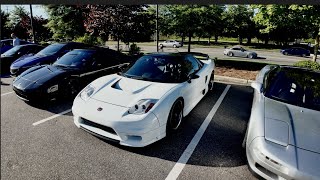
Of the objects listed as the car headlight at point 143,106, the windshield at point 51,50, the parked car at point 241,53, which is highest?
the windshield at point 51,50

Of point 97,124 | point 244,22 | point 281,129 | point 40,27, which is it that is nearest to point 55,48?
point 97,124

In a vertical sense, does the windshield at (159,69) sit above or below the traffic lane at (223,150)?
above

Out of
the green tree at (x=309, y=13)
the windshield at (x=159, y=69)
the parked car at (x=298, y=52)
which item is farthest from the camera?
the parked car at (x=298, y=52)

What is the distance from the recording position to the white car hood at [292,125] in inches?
106

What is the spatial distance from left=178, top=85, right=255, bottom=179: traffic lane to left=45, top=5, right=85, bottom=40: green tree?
50.5 feet

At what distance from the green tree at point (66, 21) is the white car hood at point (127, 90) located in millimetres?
14789

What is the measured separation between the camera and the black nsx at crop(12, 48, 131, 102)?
Answer: 465cm

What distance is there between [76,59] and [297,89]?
470cm

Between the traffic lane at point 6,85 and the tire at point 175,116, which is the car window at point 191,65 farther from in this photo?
the traffic lane at point 6,85

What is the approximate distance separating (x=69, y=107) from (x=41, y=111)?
0.54m

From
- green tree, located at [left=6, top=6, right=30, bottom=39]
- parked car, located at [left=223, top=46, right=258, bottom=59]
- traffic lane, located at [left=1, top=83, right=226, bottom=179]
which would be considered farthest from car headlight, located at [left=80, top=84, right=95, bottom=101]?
green tree, located at [left=6, top=6, right=30, bottom=39]

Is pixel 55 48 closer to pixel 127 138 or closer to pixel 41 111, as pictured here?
pixel 41 111

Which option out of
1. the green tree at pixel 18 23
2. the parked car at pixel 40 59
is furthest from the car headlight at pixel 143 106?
the green tree at pixel 18 23

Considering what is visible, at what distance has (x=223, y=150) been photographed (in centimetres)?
351
